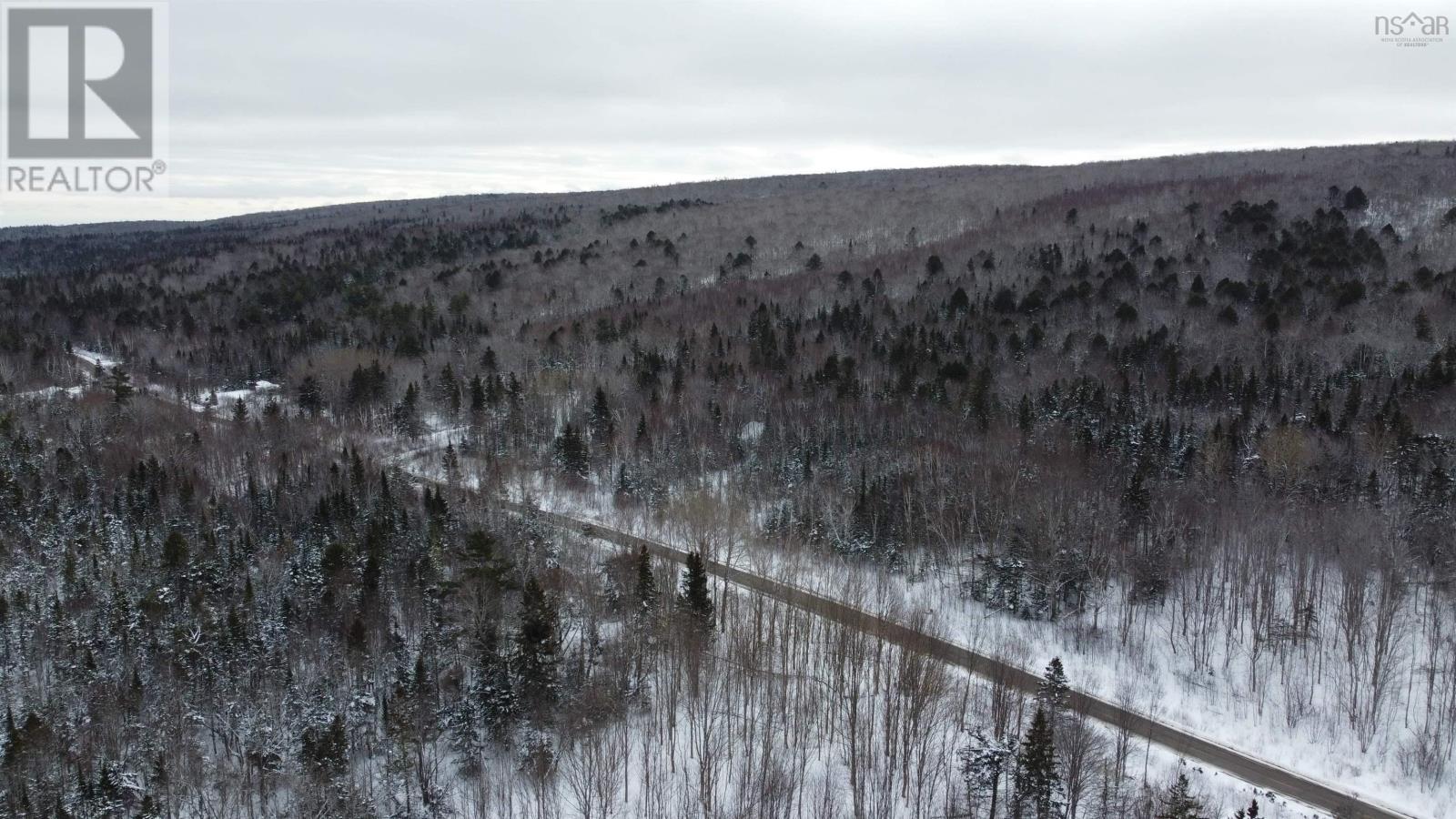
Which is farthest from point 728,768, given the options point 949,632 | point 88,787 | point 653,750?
point 88,787

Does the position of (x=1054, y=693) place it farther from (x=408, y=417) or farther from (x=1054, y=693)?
(x=408, y=417)

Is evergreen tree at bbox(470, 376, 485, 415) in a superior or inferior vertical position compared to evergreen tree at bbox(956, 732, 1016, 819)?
superior

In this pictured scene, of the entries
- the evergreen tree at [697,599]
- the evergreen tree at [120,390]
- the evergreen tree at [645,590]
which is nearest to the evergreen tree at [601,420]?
the evergreen tree at [645,590]

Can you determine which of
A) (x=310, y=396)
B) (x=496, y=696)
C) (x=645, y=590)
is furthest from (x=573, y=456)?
(x=310, y=396)

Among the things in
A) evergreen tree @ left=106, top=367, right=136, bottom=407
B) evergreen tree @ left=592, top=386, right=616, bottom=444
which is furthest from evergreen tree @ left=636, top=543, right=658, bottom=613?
evergreen tree @ left=106, top=367, right=136, bottom=407

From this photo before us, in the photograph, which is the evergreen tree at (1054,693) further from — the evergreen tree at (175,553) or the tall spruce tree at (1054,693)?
the evergreen tree at (175,553)

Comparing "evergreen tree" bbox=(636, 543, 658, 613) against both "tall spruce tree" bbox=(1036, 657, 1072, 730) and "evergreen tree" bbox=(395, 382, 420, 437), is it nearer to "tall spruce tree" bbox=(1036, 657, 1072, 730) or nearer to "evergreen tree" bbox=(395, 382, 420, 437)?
"tall spruce tree" bbox=(1036, 657, 1072, 730)
